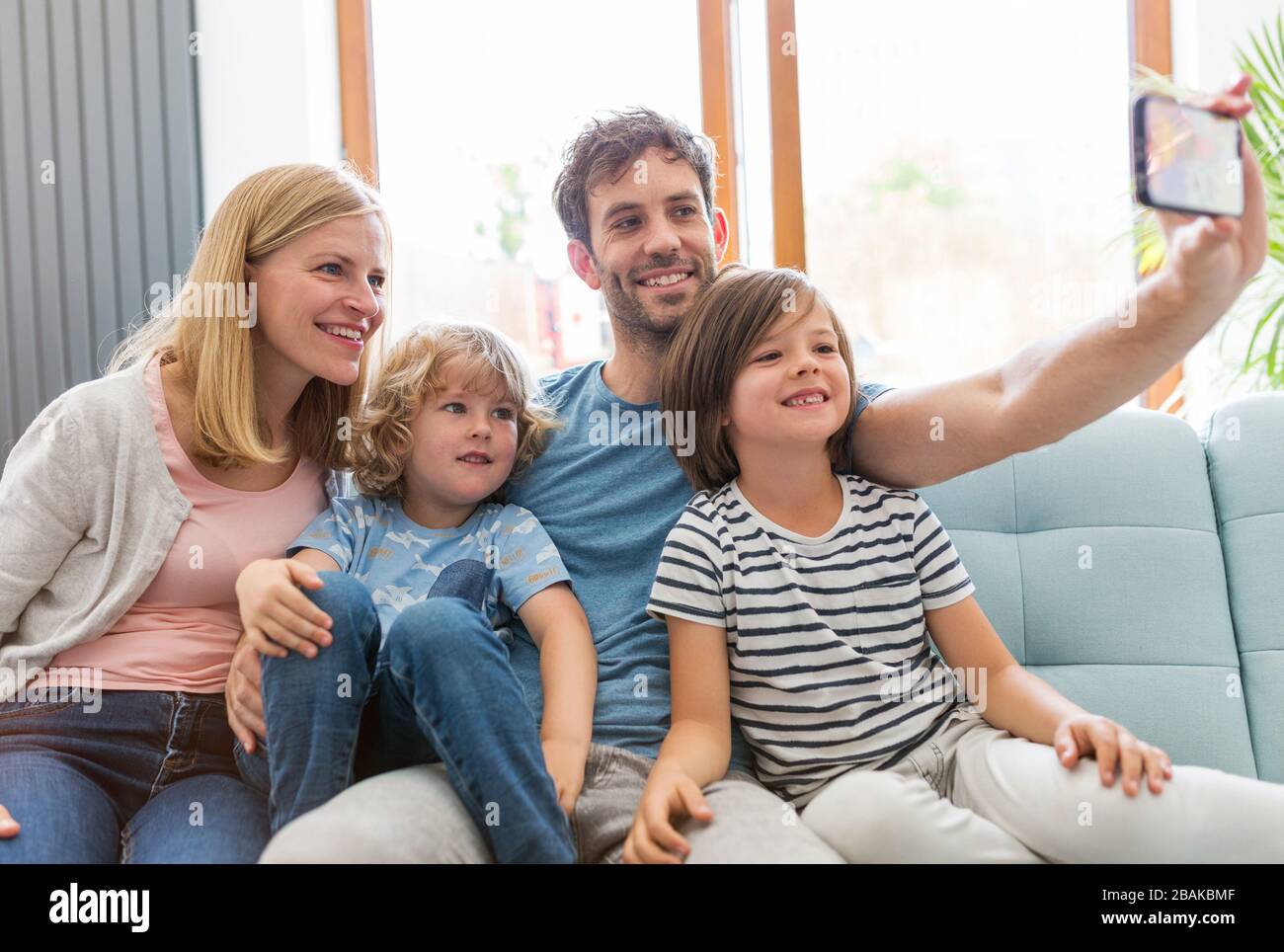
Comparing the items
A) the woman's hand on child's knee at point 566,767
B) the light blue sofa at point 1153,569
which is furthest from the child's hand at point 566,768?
the light blue sofa at point 1153,569

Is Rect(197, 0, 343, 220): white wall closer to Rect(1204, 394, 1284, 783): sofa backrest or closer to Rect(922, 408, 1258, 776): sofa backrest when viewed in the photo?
Rect(922, 408, 1258, 776): sofa backrest

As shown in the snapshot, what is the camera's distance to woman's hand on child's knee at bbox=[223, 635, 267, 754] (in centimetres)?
118

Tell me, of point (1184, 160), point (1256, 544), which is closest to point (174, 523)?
point (1184, 160)

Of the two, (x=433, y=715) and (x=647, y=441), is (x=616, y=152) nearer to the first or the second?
(x=647, y=441)

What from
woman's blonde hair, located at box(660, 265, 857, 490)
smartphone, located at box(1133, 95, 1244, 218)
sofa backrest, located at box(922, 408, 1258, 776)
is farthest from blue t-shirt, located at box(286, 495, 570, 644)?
smartphone, located at box(1133, 95, 1244, 218)

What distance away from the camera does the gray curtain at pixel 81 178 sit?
2.64 m

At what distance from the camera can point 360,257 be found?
4.62ft

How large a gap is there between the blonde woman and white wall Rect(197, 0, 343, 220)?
144 centimetres

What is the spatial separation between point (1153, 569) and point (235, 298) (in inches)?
51.4

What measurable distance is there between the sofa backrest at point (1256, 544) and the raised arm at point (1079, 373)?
1.59ft

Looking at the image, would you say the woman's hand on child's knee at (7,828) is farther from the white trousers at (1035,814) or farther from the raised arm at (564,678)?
the white trousers at (1035,814)
